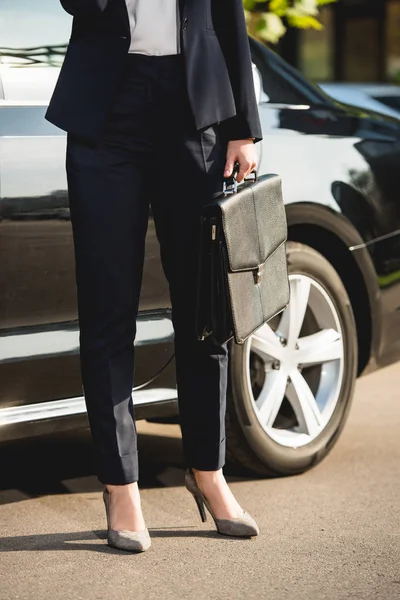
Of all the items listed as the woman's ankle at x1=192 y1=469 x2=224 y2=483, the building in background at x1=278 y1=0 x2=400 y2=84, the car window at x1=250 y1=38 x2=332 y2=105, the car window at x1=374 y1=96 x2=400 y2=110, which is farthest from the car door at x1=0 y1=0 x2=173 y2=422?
the building in background at x1=278 y1=0 x2=400 y2=84

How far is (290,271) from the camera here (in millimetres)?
4355

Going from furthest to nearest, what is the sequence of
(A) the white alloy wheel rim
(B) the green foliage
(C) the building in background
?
(C) the building in background → (B) the green foliage → (A) the white alloy wheel rim

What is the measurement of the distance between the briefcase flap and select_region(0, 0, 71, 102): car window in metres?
0.70

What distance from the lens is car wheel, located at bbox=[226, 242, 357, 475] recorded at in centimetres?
424

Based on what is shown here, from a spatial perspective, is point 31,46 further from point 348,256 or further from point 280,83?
point 348,256

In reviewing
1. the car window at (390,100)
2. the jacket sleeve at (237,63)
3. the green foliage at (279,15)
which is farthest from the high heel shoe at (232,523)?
the green foliage at (279,15)

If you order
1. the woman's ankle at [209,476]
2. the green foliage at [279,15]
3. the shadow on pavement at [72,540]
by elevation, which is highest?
the green foliage at [279,15]

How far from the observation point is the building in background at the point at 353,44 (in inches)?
763

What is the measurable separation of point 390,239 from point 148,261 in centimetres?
111

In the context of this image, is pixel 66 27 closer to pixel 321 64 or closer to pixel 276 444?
pixel 276 444

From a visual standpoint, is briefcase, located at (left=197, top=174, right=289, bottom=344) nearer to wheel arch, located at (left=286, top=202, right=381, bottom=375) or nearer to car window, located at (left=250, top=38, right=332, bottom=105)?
wheel arch, located at (left=286, top=202, right=381, bottom=375)

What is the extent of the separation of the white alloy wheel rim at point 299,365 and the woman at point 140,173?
644 millimetres

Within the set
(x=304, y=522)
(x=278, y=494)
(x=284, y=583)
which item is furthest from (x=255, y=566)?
(x=278, y=494)

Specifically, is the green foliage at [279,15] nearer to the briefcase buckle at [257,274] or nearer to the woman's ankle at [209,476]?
the briefcase buckle at [257,274]
